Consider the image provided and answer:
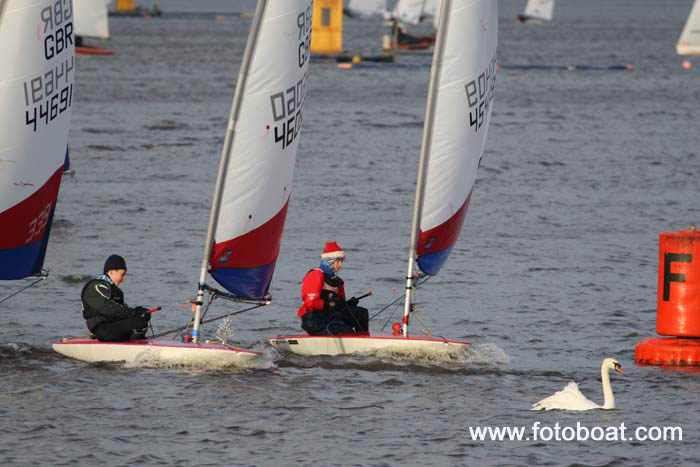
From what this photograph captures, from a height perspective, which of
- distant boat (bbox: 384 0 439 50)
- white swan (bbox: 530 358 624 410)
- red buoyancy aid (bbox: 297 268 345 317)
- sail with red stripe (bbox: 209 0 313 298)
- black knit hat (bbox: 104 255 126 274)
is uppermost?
sail with red stripe (bbox: 209 0 313 298)

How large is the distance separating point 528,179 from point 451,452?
2957 centimetres

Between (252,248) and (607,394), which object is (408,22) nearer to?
(252,248)

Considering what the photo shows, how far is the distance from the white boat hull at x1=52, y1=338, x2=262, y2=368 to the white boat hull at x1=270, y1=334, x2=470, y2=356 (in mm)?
1007

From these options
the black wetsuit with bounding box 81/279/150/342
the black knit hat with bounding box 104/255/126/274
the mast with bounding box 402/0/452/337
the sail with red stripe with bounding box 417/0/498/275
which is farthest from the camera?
the sail with red stripe with bounding box 417/0/498/275

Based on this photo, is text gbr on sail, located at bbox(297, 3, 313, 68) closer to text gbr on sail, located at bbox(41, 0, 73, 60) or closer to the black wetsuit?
text gbr on sail, located at bbox(41, 0, 73, 60)

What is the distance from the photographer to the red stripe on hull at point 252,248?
752 inches

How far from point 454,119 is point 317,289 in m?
3.18

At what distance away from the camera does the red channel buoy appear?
18828 mm

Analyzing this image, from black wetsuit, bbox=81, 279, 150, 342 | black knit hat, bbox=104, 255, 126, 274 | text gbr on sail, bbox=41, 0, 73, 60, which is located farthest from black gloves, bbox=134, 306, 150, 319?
text gbr on sail, bbox=41, 0, 73, 60

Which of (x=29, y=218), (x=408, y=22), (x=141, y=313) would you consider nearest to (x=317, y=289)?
(x=141, y=313)

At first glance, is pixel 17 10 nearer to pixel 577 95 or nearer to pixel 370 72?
pixel 577 95

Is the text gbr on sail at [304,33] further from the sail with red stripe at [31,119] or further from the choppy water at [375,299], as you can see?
the choppy water at [375,299]

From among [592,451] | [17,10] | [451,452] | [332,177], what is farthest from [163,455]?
[332,177]

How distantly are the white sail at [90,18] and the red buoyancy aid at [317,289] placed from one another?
6984 cm
